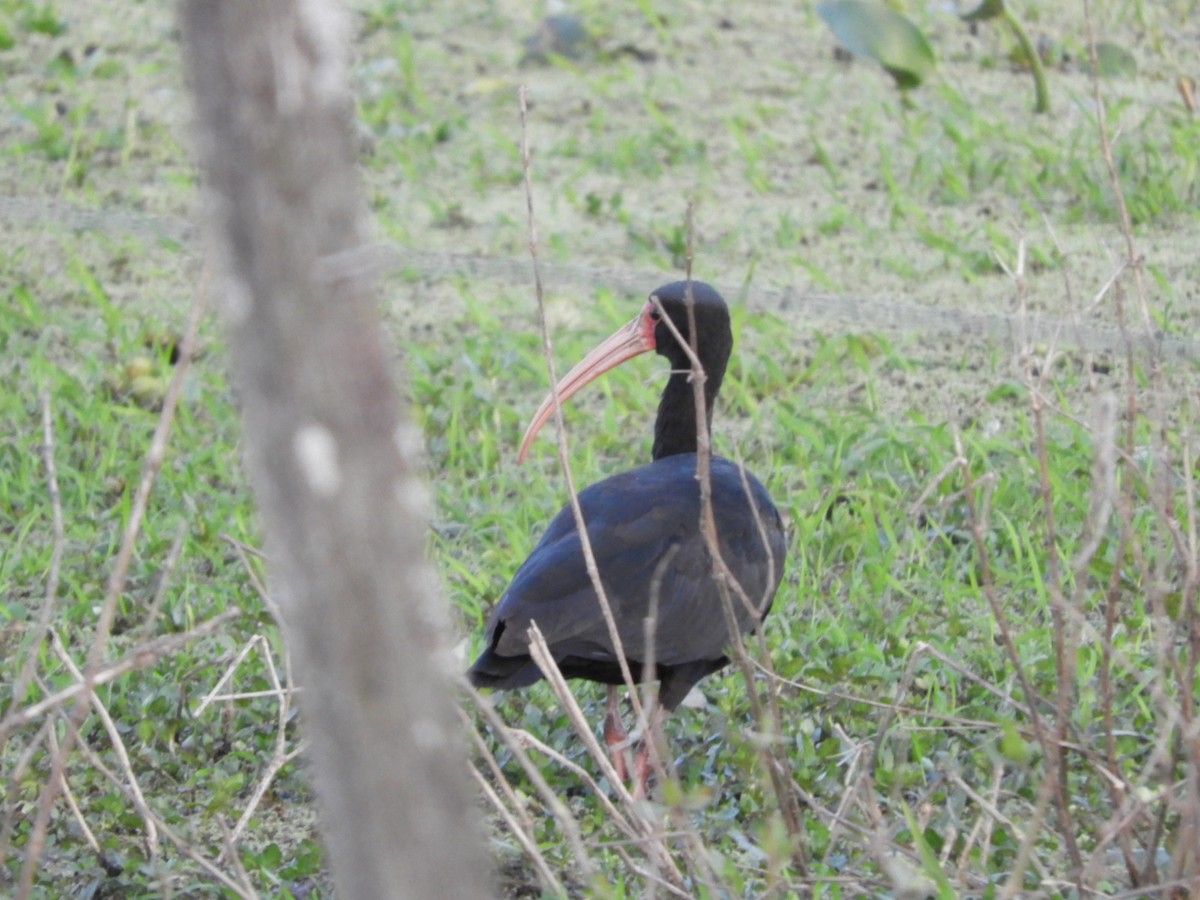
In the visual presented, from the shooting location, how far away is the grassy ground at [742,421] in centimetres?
281

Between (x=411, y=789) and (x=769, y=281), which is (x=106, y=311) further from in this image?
(x=411, y=789)

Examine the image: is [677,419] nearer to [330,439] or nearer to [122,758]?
[122,758]

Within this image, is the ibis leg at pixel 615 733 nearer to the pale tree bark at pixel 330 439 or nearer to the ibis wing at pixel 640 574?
the ibis wing at pixel 640 574

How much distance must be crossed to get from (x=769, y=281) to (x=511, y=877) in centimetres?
332

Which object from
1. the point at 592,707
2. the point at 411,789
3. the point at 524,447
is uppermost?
the point at 411,789

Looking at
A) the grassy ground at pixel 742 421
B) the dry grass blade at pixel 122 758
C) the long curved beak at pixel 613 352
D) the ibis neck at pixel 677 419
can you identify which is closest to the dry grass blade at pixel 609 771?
the grassy ground at pixel 742 421

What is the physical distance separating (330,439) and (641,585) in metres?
2.06

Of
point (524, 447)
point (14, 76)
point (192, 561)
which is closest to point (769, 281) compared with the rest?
point (524, 447)

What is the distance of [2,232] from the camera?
6.60 meters

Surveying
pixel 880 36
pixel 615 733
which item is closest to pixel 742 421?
pixel 615 733

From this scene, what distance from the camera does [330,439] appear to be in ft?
5.11

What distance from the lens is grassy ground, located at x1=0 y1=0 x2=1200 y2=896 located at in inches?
111

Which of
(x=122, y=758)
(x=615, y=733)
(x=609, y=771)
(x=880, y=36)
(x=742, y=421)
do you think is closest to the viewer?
(x=609, y=771)

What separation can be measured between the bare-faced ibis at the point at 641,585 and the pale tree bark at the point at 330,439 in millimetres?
1631
